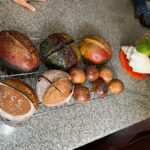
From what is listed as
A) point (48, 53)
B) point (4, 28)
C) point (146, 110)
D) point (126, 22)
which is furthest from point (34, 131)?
point (126, 22)

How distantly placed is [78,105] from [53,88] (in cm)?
16

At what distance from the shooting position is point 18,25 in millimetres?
896

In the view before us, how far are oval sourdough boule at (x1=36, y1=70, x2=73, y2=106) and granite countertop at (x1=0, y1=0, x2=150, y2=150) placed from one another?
0.06 m

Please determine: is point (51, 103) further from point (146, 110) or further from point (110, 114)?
point (146, 110)

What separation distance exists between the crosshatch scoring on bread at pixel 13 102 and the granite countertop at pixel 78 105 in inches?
2.8

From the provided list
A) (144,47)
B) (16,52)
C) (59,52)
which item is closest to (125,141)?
(144,47)

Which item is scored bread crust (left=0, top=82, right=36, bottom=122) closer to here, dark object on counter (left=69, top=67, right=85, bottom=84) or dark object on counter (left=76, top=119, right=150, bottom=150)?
dark object on counter (left=69, top=67, right=85, bottom=84)

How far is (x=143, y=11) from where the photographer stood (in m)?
1.24

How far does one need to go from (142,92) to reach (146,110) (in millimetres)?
79

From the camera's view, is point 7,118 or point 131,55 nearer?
point 7,118

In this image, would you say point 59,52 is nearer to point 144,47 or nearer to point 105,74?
point 105,74

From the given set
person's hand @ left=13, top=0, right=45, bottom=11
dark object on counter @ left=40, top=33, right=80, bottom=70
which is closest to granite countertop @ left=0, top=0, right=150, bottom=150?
person's hand @ left=13, top=0, right=45, bottom=11

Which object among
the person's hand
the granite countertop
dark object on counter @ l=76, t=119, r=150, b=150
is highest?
the person's hand

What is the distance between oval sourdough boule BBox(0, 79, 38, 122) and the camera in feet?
2.24
